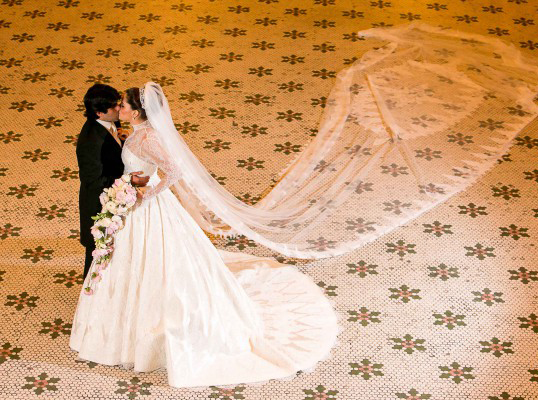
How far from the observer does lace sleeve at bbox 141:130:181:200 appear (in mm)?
4109

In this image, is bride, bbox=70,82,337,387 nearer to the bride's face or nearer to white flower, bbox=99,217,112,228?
the bride's face

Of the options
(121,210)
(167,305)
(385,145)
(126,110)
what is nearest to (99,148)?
(126,110)

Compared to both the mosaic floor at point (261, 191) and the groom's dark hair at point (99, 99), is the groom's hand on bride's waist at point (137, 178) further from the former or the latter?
the mosaic floor at point (261, 191)

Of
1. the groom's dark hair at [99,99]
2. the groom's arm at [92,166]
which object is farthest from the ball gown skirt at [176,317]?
the groom's dark hair at [99,99]

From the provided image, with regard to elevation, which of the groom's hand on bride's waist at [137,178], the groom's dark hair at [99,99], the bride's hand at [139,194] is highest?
the groom's dark hair at [99,99]

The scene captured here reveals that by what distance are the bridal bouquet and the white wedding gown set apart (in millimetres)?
57

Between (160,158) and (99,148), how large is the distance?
36cm

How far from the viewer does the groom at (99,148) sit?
4246 mm

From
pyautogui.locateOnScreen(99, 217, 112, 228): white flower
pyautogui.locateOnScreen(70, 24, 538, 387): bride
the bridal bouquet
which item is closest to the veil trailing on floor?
pyautogui.locateOnScreen(70, 24, 538, 387): bride

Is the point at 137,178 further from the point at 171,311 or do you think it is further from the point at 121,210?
the point at 171,311

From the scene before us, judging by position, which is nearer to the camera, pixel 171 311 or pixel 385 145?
pixel 171 311

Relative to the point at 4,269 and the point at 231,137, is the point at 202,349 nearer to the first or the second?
the point at 4,269

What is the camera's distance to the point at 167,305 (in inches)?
163

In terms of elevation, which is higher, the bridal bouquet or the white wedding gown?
the bridal bouquet
